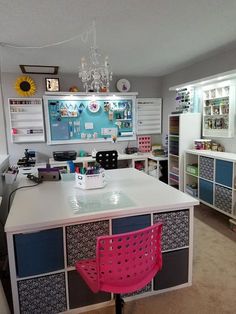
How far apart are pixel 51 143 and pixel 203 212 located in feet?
9.61

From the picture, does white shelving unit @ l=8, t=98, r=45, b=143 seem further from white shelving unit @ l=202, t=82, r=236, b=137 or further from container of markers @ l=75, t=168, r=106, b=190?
white shelving unit @ l=202, t=82, r=236, b=137

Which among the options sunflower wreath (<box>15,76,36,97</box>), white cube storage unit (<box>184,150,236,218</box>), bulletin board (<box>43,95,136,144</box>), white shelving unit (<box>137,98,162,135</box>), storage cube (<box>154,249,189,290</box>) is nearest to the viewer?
storage cube (<box>154,249,189,290</box>)

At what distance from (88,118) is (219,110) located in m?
2.39

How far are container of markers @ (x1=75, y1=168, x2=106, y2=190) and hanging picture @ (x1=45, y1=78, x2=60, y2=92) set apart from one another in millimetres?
2611

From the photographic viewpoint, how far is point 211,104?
3.75 meters

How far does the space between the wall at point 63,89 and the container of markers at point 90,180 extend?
2.52 m

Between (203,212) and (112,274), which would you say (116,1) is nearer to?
(112,274)

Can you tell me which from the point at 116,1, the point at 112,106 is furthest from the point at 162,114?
the point at 116,1

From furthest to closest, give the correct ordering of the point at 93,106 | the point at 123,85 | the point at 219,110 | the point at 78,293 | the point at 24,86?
1. the point at 123,85
2. the point at 93,106
3. the point at 24,86
4. the point at 219,110
5. the point at 78,293

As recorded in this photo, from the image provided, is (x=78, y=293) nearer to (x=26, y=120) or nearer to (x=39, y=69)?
(x=26, y=120)

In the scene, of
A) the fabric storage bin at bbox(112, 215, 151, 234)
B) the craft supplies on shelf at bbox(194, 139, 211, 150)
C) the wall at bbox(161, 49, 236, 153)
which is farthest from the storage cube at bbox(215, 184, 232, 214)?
the fabric storage bin at bbox(112, 215, 151, 234)

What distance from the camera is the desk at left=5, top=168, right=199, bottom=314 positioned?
60.4 inches

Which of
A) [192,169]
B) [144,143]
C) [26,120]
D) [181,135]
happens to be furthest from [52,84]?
[192,169]

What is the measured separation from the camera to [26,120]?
430 centimetres
